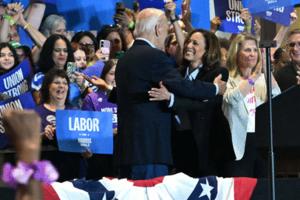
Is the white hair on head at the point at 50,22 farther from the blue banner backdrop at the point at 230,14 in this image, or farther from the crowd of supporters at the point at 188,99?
the blue banner backdrop at the point at 230,14

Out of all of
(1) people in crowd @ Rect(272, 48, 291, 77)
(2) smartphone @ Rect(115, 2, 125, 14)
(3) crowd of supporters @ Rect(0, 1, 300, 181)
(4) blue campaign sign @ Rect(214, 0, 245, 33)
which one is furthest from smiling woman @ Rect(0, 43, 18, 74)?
(1) people in crowd @ Rect(272, 48, 291, 77)

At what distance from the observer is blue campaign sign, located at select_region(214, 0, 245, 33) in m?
8.12

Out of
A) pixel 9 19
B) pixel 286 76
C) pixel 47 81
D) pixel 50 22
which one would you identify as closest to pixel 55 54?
pixel 47 81

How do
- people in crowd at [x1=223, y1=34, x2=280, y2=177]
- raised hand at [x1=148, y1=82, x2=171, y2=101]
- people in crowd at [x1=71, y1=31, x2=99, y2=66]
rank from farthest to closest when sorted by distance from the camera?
people in crowd at [x1=71, y1=31, x2=99, y2=66], people in crowd at [x1=223, y1=34, x2=280, y2=177], raised hand at [x1=148, y1=82, x2=171, y2=101]

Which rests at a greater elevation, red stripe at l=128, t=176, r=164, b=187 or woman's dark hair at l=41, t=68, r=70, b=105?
woman's dark hair at l=41, t=68, r=70, b=105

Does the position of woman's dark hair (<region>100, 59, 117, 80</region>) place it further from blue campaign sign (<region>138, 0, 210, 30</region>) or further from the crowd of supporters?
blue campaign sign (<region>138, 0, 210, 30</region>)

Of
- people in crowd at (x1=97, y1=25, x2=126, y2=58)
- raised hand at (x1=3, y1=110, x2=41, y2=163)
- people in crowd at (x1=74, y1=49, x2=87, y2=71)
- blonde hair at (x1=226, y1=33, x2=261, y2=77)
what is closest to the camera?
raised hand at (x1=3, y1=110, x2=41, y2=163)

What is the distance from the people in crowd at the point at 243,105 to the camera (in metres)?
6.08

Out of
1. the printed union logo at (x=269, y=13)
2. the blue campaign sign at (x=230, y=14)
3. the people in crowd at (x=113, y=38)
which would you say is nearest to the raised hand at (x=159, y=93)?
the printed union logo at (x=269, y=13)

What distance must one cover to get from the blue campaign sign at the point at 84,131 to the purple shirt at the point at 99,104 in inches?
17.4

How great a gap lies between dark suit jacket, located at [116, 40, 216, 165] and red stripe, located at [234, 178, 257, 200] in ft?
1.72

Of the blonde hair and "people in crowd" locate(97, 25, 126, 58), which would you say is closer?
the blonde hair

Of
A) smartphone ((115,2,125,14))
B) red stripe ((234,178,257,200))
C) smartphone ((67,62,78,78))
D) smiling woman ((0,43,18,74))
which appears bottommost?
red stripe ((234,178,257,200))

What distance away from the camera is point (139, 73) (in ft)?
18.0
